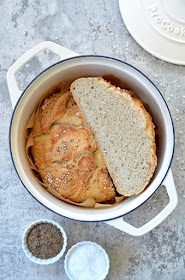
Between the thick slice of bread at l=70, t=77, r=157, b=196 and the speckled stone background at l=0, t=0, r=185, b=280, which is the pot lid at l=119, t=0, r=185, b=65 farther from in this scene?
the thick slice of bread at l=70, t=77, r=157, b=196

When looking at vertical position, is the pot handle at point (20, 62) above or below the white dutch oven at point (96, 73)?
above

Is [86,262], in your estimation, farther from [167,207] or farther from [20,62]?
[20,62]

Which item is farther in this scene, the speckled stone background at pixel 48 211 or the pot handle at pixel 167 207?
the speckled stone background at pixel 48 211

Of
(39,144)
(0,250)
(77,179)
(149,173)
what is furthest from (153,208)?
(0,250)

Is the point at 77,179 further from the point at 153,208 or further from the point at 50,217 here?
the point at 153,208

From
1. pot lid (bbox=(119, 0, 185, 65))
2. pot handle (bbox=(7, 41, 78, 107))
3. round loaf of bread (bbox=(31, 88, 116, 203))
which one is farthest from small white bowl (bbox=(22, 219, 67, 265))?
pot lid (bbox=(119, 0, 185, 65))

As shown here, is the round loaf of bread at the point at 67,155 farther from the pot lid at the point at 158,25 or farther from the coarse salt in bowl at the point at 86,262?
the pot lid at the point at 158,25

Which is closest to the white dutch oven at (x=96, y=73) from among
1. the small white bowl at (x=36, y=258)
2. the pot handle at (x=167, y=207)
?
the pot handle at (x=167, y=207)

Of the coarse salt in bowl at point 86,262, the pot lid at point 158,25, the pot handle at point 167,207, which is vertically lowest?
the coarse salt in bowl at point 86,262
